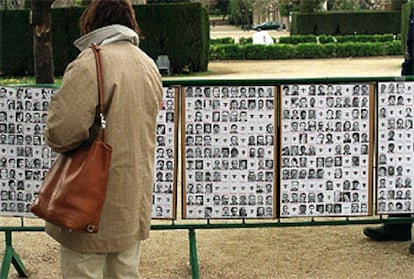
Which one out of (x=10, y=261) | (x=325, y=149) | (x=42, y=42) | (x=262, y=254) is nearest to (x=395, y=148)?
(x=325, y=149)

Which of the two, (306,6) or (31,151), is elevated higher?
(306,6)

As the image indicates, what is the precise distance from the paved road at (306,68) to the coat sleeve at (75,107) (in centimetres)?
2044

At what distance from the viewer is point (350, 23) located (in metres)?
38.7

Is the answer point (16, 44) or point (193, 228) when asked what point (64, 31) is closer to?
point (16, 44)

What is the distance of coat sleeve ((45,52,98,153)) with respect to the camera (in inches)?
124

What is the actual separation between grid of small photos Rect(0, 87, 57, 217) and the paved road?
61.7 feet

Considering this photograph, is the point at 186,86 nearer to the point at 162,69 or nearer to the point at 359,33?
the point at 162,69

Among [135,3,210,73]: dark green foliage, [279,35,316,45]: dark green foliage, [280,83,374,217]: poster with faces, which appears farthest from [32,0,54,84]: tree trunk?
[279,35,316,45]: dark green foliage

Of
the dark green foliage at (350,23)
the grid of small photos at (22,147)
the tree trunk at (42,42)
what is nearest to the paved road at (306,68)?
the dark green foliage at (350,23)

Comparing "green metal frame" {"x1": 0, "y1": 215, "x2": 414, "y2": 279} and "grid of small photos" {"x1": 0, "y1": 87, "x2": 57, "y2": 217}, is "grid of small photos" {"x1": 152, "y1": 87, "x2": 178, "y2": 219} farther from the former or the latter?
"grid of small photos" {"x1": 0, "y1": 87, "x2": 57, "y2": 217}

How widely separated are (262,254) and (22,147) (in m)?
1.89

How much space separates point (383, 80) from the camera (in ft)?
16.5

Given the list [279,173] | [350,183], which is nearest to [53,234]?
[279,173]

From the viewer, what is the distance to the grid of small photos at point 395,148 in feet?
16.5
